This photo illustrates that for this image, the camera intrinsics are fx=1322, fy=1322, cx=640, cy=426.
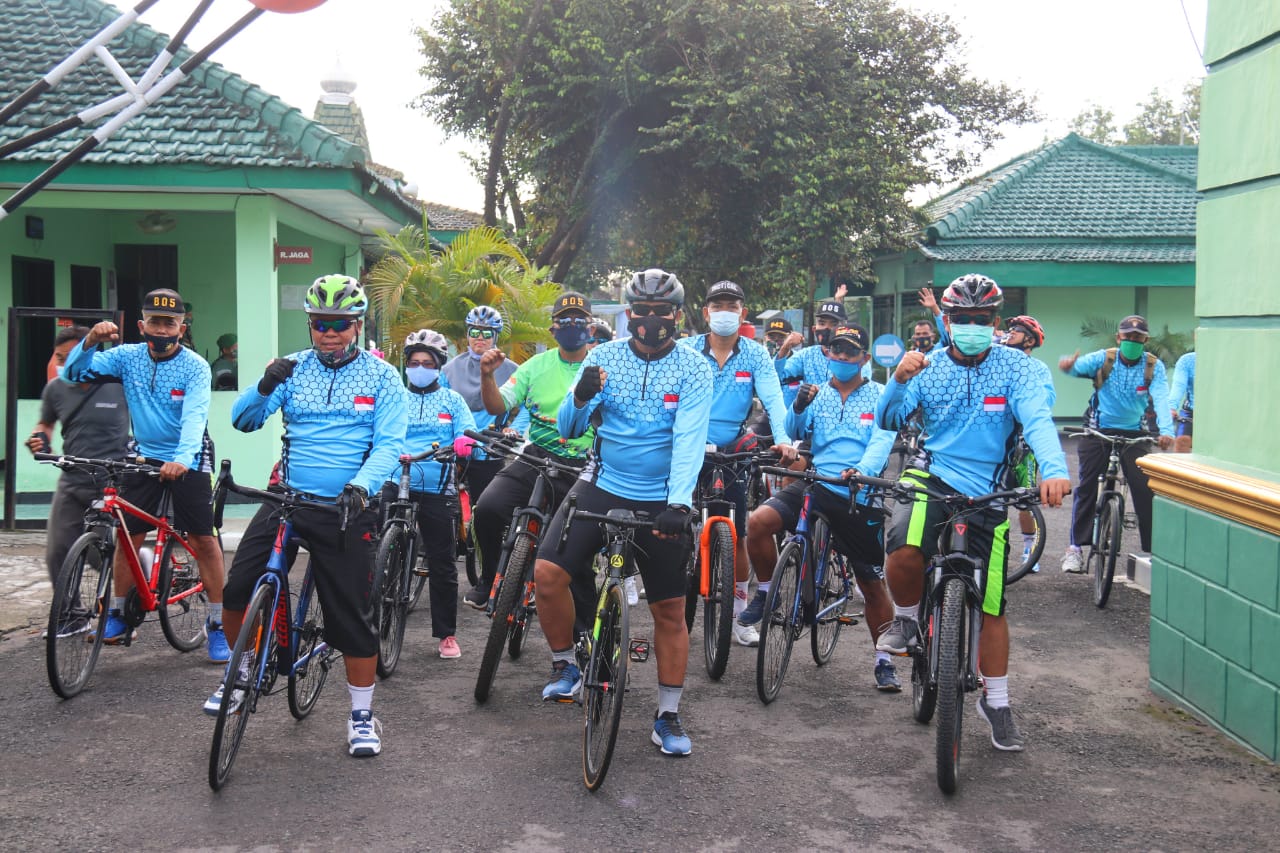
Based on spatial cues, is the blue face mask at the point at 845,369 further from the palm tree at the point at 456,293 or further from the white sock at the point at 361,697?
the palm tree at the point at 456,293

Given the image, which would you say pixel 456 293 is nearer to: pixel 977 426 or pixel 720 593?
pixel 720 593

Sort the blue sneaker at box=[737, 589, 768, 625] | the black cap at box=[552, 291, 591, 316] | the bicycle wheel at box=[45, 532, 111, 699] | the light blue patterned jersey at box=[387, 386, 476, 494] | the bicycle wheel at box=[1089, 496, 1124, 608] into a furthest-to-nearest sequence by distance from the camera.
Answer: the bicycle wheel at box=[1089, 496, 1124, 608] < the blue sneaker at box=[737, 589, 768, 625] < the light blue patterned jersey at box=[387, 386, 476, 494] < the black cap at box=[552, 291, 591, 316] < the bicycle wheel at box=[45, 532, 111, 699]

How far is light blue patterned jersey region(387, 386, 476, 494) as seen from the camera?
25.2ft

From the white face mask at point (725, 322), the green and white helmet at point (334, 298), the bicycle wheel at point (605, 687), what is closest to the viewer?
the bicycle wheel at point (605, 687)

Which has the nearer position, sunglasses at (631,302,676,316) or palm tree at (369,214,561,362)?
sunglasses at (631,302,676,316)

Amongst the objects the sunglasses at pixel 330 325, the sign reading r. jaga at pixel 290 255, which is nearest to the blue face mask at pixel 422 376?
the sunglasses at pixel 330 325

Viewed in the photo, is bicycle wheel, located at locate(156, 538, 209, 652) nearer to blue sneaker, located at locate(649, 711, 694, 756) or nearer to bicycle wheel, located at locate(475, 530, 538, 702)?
bicycle wheel, located at locate(475, 530, 538, 702)

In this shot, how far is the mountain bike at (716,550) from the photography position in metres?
6.97

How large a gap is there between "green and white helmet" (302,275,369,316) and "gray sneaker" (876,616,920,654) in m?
2.86

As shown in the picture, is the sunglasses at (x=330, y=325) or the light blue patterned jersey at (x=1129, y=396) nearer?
the sunglasses at (x=330, y=325)

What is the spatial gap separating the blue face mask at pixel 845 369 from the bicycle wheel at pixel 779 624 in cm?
127

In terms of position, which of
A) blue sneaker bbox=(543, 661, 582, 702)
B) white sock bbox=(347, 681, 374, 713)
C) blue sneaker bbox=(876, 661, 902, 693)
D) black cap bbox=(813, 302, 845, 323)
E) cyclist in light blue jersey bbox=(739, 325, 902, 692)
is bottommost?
blue sneaker bbox=(876, 661, 902, 693)

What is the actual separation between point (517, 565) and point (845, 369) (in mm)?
2364

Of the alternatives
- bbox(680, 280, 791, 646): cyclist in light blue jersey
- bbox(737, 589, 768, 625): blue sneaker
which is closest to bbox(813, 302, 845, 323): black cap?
bbox(680, 280, 791, 646): cyclist in light blue jersey
